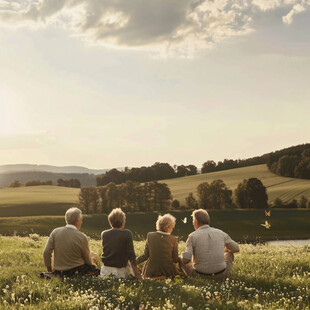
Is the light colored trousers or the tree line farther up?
the light colored trousers

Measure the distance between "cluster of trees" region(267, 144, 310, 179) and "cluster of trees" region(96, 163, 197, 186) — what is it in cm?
3286

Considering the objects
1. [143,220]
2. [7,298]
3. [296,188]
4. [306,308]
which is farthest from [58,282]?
[296,188]

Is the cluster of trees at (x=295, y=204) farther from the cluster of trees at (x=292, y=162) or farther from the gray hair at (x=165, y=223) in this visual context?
the gray hair at (x=165, y=223)

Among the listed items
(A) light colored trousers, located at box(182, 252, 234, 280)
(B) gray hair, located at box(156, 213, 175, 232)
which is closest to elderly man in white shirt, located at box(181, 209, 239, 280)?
(A) light colored trousers, located at box(182, 252, 234, 280)

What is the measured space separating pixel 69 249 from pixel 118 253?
103cm

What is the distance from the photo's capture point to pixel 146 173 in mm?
140625

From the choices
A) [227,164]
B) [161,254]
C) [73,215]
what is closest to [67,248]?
[73,215]

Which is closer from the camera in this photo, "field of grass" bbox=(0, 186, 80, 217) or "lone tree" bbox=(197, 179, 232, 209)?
"lone tree" bbox=(197, 179, 232, 209)

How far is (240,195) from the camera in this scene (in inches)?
3696

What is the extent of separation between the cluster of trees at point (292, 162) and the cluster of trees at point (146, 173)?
32860 millimetres

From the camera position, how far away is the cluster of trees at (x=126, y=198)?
283 ft

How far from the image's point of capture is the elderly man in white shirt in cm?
884

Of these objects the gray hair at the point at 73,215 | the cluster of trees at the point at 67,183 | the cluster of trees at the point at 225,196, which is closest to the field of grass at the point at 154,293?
the gray hair at the point at 73,215

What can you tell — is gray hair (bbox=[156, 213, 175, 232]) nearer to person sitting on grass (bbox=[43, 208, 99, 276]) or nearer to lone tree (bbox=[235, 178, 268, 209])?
person sitting on grass (bbox=[43, 208, 99, 276])
